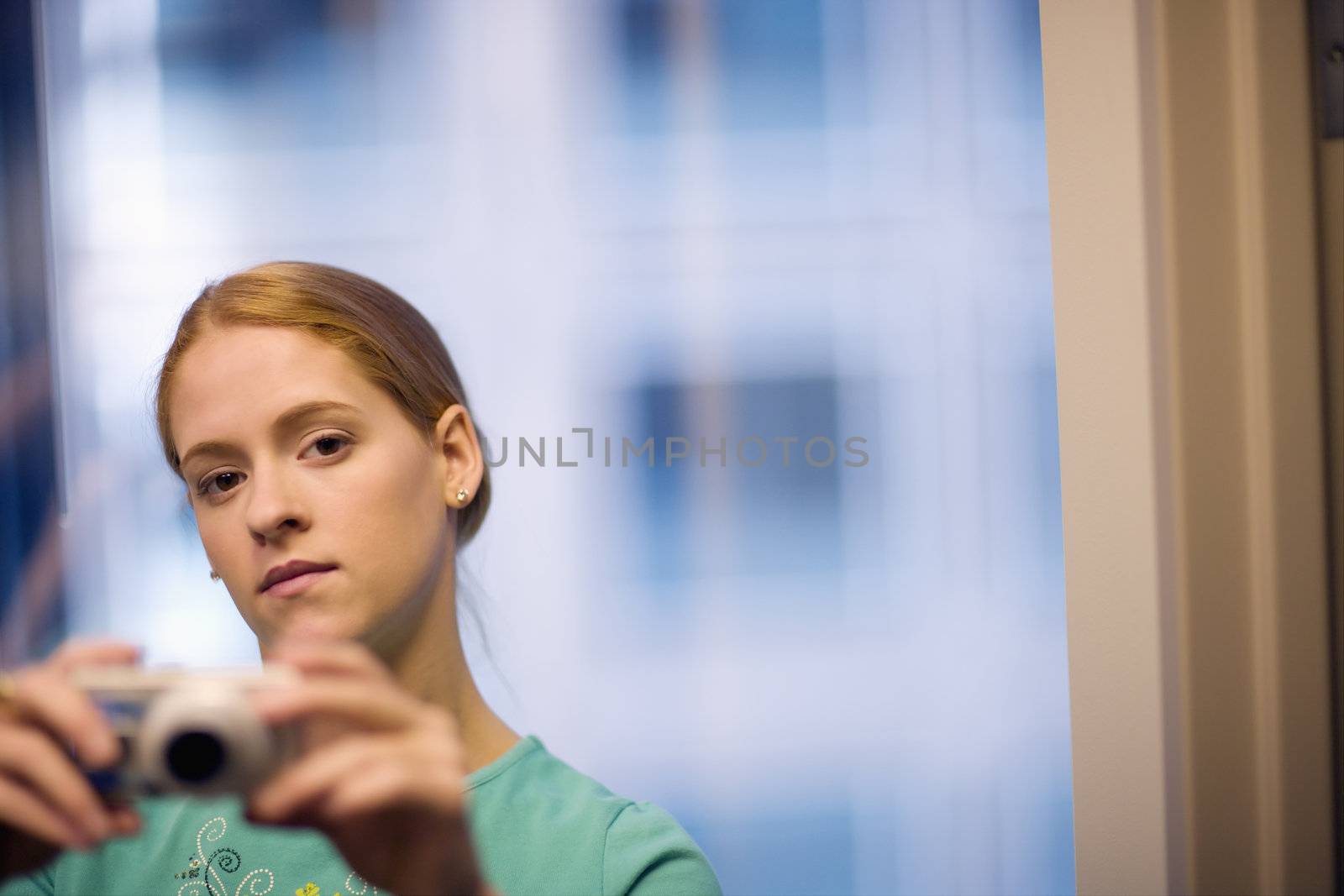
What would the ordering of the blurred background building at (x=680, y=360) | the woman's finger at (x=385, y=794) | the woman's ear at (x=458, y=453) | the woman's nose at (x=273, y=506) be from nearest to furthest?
the woman's finger at (x=385, y=794)
the woman's nose at (x=273, y=506)
the woman's ear at (x=458, y=453)
the blurred background building at (x=680, y=360)

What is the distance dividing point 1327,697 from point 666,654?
23.7 inches

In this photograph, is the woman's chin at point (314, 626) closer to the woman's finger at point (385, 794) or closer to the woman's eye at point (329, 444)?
the woman's eye at point (329, 444)

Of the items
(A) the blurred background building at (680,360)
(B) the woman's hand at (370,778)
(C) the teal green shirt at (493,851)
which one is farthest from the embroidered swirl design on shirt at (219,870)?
(B) the woman's hand at (370,778)

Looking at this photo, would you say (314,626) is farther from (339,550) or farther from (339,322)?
(339,322)

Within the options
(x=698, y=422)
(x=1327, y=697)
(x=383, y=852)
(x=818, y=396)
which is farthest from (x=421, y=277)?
(x=1327, y=697)

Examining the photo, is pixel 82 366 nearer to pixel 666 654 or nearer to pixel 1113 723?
pixel 666 654

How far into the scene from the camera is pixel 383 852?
0.56 m

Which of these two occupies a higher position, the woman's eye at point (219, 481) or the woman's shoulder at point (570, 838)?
the woman's eye at point (219, 481)

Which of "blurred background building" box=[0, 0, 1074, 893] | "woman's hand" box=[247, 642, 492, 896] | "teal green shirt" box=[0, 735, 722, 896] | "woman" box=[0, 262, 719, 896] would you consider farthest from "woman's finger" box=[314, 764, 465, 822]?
"blurred background building" box=[0, 0, 1074, 893]

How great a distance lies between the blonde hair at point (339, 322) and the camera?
900 mm

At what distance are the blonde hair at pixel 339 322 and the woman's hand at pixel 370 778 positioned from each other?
38 centimetres

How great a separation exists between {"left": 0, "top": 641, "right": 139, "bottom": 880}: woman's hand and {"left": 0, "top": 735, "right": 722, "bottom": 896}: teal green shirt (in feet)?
0.95

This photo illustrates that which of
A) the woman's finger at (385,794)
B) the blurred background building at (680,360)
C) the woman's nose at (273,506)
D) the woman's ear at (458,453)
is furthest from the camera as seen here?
the blurred background building at (680,360)

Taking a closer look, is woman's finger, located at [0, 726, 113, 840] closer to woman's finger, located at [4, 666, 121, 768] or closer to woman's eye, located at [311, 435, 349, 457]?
woman's finger, located at [4, 666, 121, 768]
